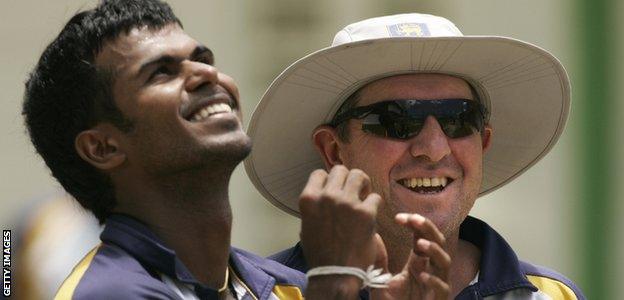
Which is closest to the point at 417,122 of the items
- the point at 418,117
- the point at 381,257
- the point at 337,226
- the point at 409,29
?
the point at 418,117

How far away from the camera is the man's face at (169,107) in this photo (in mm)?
3195

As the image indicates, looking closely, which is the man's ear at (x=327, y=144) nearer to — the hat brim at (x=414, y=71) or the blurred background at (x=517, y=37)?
the hat brim at (x=414, y=71)

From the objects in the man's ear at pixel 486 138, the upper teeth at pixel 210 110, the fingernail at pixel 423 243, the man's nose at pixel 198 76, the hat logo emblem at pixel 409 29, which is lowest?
the man's ear at pixel 486 138

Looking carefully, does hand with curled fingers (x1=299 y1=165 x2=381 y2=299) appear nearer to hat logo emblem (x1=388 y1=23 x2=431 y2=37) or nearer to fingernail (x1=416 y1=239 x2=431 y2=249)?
fingernail (x1=416 y1=239 x2=431 y2=249)

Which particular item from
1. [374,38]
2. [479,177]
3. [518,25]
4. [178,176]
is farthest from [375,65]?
[518,25]

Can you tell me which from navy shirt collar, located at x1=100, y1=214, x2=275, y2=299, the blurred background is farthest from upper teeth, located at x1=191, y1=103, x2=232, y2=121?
the blurred background

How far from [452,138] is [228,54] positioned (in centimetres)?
198

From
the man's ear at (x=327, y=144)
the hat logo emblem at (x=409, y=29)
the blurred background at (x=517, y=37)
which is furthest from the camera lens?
the blurred background at (x=517, y=37)

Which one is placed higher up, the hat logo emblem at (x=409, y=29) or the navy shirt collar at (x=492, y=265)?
the hat logo emblem at (x=409, y=29)

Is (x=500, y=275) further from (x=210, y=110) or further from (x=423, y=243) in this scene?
(x=210, y=110)

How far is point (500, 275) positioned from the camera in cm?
392

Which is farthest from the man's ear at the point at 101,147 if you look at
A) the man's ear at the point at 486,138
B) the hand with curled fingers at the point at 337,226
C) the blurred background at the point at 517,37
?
the blurred background at the point at 517,37

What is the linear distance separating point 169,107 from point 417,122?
857 mm

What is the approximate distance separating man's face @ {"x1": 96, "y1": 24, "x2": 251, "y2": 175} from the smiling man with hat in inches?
25.4
